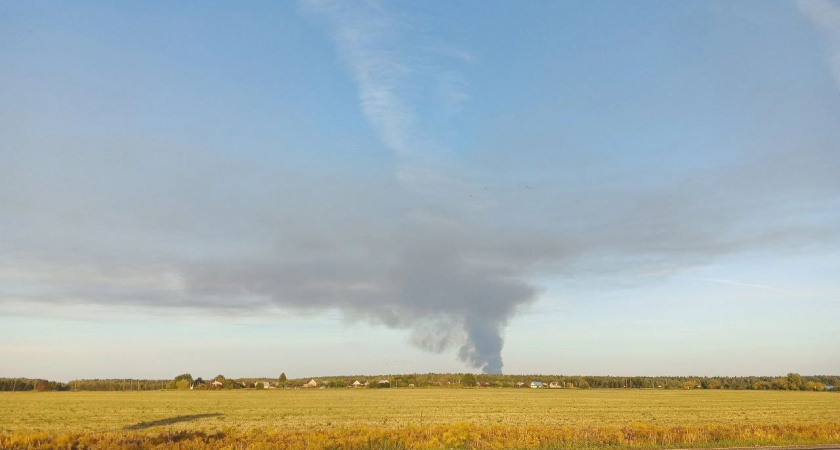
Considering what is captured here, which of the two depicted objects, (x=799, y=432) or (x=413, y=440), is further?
(x=799, y=432)

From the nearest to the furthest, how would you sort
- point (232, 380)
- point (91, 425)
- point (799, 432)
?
point (799, 432)
point (91, 425)
point (232, 380)

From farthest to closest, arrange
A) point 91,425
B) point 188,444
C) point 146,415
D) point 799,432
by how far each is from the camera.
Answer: point 146,415, point 91,425, point 799,432, point 188,444

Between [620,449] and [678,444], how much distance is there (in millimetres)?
3584

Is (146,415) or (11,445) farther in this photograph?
(146,415)

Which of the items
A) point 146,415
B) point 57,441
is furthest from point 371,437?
point 146,415

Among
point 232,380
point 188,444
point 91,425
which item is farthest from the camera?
point 232,380

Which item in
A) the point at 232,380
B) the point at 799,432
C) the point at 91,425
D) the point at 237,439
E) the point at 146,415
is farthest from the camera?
the point at 232,380

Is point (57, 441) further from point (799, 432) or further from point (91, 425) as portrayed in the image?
point (799, 432)

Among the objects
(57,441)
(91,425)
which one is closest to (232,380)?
(91,425)

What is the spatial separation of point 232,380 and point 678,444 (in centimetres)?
16664

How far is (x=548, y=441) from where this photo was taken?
29062 mm

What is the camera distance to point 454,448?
27.1 meters

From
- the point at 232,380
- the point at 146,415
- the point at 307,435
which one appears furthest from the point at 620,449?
the point at 232,380

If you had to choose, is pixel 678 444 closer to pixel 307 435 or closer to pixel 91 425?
pixel 307 435
